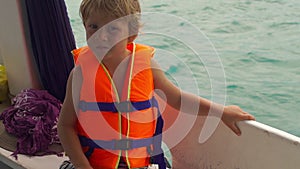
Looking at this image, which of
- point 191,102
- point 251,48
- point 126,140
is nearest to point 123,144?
point 126,140

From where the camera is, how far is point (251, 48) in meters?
4.93

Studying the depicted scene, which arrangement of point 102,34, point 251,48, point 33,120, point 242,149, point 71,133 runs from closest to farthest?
point 102,34 → point 71,133 → point 242,149 → point 33,120 → point 251,48

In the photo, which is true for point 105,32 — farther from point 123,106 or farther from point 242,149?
point 242,149

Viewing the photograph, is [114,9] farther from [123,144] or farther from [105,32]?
[123,144]

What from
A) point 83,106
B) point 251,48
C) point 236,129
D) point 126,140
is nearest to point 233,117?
point 236,129

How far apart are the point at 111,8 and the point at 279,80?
10.7 ft

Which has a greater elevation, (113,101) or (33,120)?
(113,101)

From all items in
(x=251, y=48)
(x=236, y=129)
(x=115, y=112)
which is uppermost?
(x=115, y=112)

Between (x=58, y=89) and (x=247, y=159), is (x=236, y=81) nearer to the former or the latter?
(x=58, y=89)

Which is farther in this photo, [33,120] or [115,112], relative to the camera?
[33,120]

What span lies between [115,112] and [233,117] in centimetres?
39

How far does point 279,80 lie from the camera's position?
4383mm

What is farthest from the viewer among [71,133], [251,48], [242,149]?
[251,48]

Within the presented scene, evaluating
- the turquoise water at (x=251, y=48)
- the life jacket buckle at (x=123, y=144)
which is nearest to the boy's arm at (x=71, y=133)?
the life jacket buckle at (x=123, y=144)
